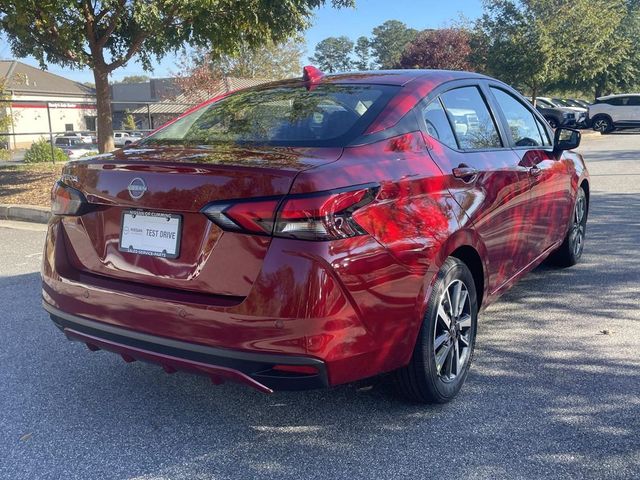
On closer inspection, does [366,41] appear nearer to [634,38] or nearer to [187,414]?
[634,38]

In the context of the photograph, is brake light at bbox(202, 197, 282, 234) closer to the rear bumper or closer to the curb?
the rear bumper

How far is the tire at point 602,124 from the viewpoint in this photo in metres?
27.0

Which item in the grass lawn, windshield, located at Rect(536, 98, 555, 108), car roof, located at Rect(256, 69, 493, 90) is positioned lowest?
the grass lawn

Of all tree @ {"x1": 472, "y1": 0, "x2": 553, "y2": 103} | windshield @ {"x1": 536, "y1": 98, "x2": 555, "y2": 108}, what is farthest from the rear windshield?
windshield @ {"x1": 536, "y1": 98, "x2": 555, "y2": 108}

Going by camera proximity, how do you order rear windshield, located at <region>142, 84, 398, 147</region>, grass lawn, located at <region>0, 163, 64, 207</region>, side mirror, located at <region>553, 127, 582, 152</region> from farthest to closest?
grass lawn, located at <region>0, 163, 64, 207</region> → side mirror, located at <region>553, 127, 582, 152</region> → rear windshield, located at <region>142, 84, 398, 147</region>

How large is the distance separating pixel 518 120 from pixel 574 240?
5.42 ft

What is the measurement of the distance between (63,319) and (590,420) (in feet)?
8.36

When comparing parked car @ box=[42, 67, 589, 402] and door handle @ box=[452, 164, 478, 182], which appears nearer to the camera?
parked car @ box=[42, 67, 589, 402]

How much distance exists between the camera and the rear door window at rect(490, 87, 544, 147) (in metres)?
4.18

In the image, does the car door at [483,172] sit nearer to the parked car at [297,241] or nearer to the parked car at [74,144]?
the parked car at [297,241]

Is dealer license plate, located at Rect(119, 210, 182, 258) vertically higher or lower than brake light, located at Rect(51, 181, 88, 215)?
lower

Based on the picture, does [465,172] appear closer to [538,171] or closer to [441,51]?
[538,171]

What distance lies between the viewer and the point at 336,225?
2.40 metres

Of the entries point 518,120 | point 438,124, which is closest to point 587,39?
point 518,120
